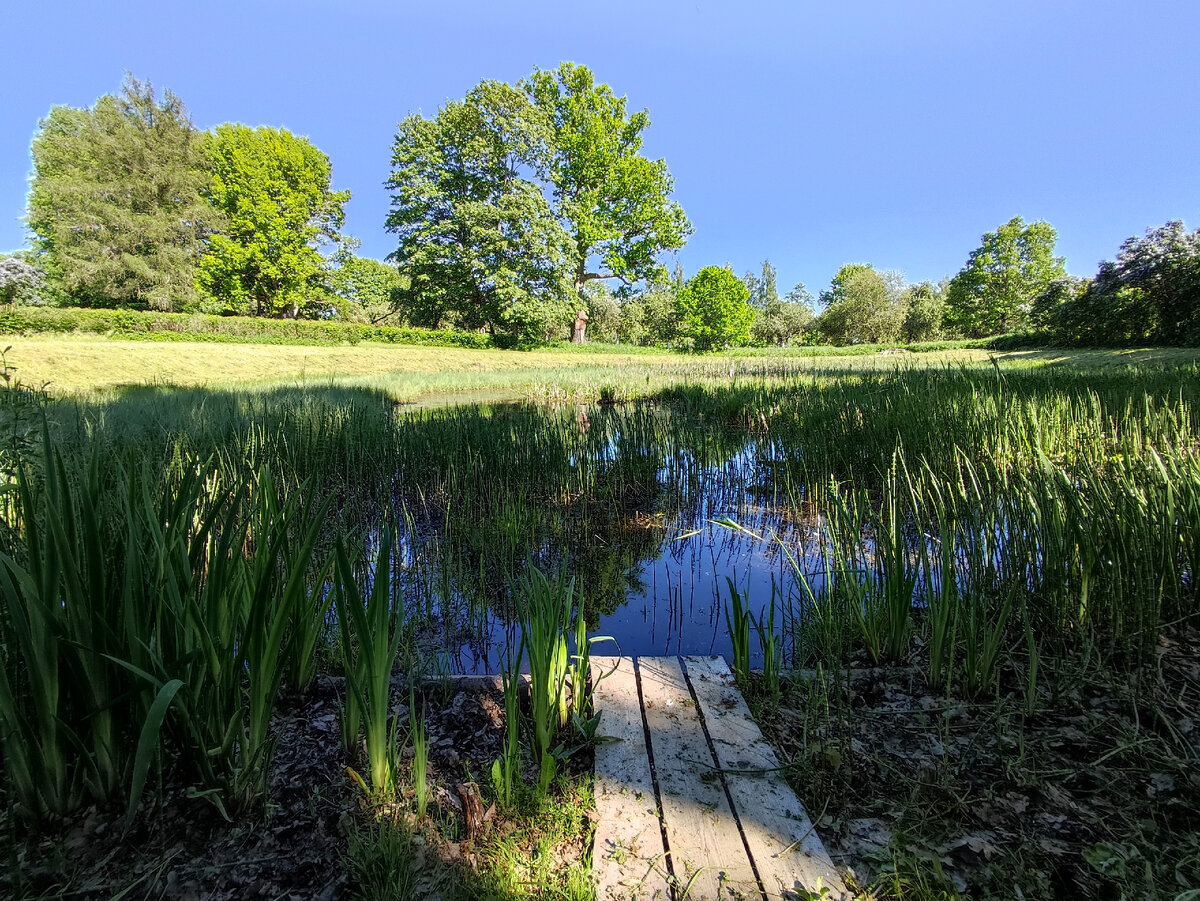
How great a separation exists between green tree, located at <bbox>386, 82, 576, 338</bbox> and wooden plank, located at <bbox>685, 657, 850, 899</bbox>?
2558cm

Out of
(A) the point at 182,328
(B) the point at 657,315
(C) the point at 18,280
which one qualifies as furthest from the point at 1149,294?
(C) the point at 18,280

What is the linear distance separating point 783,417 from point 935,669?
4.84 m

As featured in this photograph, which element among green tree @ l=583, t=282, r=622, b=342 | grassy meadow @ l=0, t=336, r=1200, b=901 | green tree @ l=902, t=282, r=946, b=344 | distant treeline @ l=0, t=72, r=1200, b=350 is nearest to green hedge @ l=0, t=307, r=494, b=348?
distant treeline @ l=0, t=72, r=1200, b=350

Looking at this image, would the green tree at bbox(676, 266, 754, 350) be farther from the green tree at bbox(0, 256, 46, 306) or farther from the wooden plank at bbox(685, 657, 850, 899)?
the wooden plank at bbox(685, 657, 850, 899)

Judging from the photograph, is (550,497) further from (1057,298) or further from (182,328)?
(1057,298)

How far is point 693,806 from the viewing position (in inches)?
45.9

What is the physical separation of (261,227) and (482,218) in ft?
46.7

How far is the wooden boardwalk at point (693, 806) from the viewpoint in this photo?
98cm

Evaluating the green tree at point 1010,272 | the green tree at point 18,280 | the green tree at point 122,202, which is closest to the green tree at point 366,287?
the green tree at point 122,202

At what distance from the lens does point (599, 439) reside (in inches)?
206

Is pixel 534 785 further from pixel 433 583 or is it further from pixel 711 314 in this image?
pixel 711 314

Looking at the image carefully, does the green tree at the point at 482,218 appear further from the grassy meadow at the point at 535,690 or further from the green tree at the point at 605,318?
the grassy meadow at the point at 535,690

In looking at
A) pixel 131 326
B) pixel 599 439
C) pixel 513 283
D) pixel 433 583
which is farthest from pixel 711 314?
pixel 433 583

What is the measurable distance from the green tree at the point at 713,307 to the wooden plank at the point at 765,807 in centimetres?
4121
